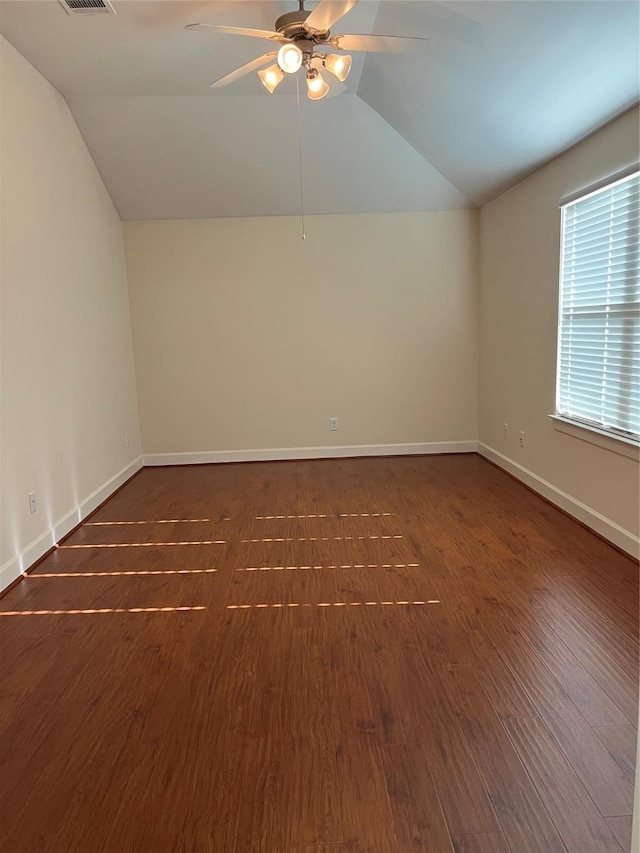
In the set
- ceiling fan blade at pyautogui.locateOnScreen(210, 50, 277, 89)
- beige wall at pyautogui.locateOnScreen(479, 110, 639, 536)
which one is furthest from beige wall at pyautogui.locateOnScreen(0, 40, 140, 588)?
beige wall at pyautogui.locateOnScreen(479, 110, 639, 536)

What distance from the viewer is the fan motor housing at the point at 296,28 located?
93.1 inches

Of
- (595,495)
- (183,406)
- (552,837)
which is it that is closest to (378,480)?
(595,495)

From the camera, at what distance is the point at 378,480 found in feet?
15.0

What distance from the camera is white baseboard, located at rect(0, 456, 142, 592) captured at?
288 cm

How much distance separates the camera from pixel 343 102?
4.00m

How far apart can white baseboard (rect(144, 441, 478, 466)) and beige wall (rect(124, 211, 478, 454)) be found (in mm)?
63

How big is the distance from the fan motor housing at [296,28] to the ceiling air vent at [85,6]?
110 centimetres

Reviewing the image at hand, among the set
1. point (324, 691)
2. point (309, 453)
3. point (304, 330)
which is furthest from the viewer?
point (309, 453)

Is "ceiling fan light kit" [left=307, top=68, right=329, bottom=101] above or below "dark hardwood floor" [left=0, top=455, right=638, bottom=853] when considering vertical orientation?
above

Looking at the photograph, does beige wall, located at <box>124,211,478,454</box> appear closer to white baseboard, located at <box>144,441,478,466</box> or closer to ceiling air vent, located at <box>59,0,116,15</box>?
white baseboard, located at <box>144,441,478,466</box>

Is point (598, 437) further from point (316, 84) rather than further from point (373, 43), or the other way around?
point (316, 84)

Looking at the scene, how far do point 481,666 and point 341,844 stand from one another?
907mm

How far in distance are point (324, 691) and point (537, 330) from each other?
309 centimetres

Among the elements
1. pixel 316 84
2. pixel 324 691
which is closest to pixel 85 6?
pixel 316 84
